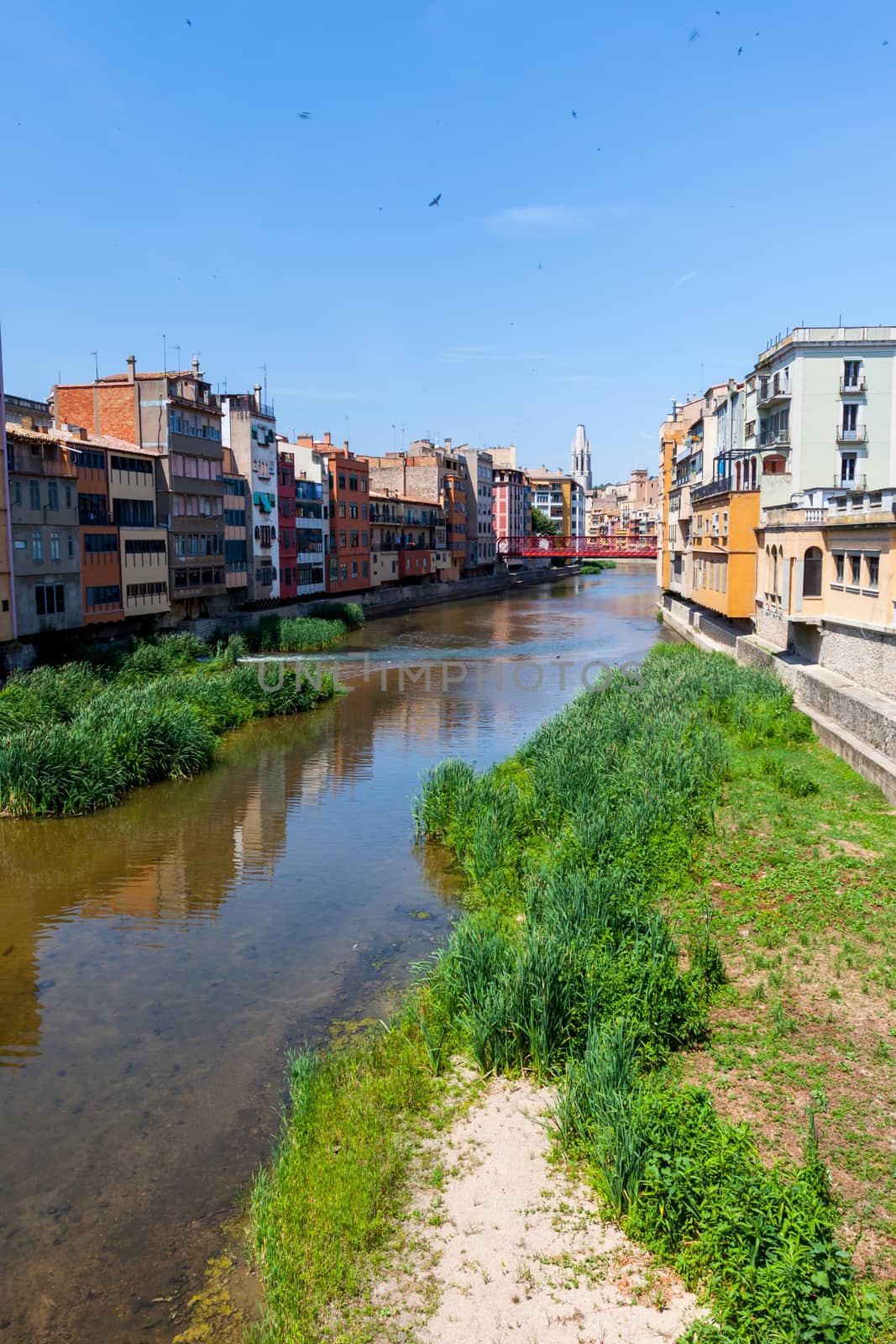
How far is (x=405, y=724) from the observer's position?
99.2 feet

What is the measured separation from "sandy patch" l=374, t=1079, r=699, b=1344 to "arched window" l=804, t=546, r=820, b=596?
20981 mm

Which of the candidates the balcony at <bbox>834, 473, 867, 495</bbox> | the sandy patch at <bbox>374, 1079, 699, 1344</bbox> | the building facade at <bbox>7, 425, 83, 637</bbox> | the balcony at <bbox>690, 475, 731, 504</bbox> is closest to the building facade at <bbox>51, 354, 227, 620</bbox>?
the building facade at <bbox>7, 425, 83, 637</bbox>

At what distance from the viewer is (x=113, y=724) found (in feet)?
73.4

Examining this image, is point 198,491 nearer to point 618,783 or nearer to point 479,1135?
point 618,783

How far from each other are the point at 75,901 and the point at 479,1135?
31.6ft

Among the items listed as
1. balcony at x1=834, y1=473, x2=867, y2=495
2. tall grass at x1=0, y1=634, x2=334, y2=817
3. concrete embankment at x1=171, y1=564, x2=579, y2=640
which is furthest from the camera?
concrete embankment at x1=171, y1=564, x2=579, y2=640

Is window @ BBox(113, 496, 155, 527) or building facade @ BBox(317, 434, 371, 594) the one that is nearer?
window @ BBox(113, 496, 155, 527)

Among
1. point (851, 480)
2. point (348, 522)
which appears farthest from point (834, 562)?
point (348, 522)

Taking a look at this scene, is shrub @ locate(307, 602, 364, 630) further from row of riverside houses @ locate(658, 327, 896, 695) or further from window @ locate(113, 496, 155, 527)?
row of riverside houses @ locate(658, 327, 896, 695)

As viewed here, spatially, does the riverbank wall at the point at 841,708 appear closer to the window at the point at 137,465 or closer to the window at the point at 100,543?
the window at the point at 100,543

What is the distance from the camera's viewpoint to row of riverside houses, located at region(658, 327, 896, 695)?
2259 cm

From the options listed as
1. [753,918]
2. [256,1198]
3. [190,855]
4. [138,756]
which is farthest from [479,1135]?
[138,756]

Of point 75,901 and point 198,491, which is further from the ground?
point 198,491

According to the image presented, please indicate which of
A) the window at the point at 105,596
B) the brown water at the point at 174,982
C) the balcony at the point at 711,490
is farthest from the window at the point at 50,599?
the balcony at the point at 711,490
